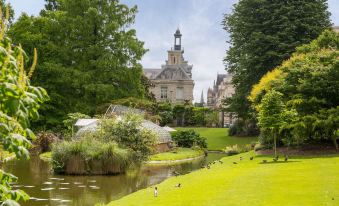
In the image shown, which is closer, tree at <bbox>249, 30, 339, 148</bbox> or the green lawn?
tree at <bbox>249, 30, 339, 148</bbox>

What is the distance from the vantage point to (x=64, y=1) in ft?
167

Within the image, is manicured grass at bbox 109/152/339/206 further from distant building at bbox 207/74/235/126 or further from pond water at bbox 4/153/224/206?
distant building at bbox 207/74/235/126

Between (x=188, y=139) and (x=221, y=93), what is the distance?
76.6 m

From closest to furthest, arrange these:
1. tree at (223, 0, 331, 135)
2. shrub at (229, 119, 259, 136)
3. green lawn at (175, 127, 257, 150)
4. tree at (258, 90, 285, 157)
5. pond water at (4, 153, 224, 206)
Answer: pond water at (4, 153, 224, 206), tree at (258, 90, 285, 157), tree at (223, 0, 331, 135), green lawn at (175, 127, 257, 150), shrub at (229, 119, 259, 136)

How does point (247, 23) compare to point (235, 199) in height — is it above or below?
above

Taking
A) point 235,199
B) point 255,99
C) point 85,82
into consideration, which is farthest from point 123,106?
point 235,199

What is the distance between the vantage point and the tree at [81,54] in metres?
48.1

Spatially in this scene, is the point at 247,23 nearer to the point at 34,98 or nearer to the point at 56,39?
the point at 56,39

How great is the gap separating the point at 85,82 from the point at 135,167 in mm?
21298

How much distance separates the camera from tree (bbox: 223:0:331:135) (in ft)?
154

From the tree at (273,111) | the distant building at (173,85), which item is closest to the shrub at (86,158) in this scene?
the tree at (273,111)

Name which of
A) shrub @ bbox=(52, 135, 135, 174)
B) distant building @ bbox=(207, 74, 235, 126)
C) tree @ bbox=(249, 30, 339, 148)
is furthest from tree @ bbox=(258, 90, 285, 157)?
distant building @ bbox=(207, 74, 235, 126)

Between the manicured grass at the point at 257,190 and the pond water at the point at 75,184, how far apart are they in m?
2.02

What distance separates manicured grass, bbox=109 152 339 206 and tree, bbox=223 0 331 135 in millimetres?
25816
